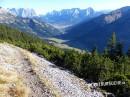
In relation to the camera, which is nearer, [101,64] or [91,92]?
[91,92]

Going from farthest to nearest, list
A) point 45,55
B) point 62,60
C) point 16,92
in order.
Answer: point 45,55 → point 62,60 → point 16,92

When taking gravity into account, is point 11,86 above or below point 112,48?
above

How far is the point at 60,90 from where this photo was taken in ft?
202

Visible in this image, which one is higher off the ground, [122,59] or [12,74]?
[12,74]

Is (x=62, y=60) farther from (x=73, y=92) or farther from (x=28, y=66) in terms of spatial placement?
(x=73, y=92)

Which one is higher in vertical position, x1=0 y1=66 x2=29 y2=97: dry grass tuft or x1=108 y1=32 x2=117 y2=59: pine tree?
x1=0 y1=66 x2=29 y2=97: dry grass tuft

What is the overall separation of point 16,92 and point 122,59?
76.1 metres

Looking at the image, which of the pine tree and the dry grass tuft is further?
the pine tree

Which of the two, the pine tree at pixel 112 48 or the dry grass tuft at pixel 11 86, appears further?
the pine tree at pixel 112 48

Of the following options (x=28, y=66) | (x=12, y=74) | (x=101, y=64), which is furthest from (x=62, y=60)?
(x=12, y=74)

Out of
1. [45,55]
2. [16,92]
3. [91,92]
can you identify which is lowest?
[45,55]

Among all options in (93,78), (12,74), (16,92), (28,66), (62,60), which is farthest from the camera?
(62,60)

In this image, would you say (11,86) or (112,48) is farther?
(112,48)

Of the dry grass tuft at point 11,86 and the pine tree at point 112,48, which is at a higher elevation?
the dry grass tuft at point 11,86
